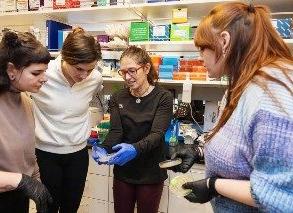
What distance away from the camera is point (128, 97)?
172cm

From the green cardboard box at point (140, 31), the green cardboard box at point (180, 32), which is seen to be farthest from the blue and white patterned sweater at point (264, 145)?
the green cardboard box at point (140, 31)

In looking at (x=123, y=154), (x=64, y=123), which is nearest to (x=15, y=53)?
(x=64, y=123)

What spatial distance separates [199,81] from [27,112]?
4.18 feet

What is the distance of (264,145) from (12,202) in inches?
40.1

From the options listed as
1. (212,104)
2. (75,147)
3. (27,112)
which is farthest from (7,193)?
(212,104)

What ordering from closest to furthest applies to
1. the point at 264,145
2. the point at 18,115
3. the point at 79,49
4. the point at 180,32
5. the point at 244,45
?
the point at 264,145 → the point at 244,45 → the point at 18,115 → the point at 79,49 → the point at 180,32

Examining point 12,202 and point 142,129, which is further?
point 142,129

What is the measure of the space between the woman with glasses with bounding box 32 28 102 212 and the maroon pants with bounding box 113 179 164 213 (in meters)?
0.24

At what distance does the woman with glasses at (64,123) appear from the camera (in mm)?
1562

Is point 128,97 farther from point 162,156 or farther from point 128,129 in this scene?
point 162,156

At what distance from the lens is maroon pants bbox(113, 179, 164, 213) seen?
5.40ft

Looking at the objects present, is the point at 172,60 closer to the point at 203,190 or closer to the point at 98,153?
the point at 98,153

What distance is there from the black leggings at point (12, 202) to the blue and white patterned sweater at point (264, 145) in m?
0.88

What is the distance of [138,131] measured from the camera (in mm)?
1650
